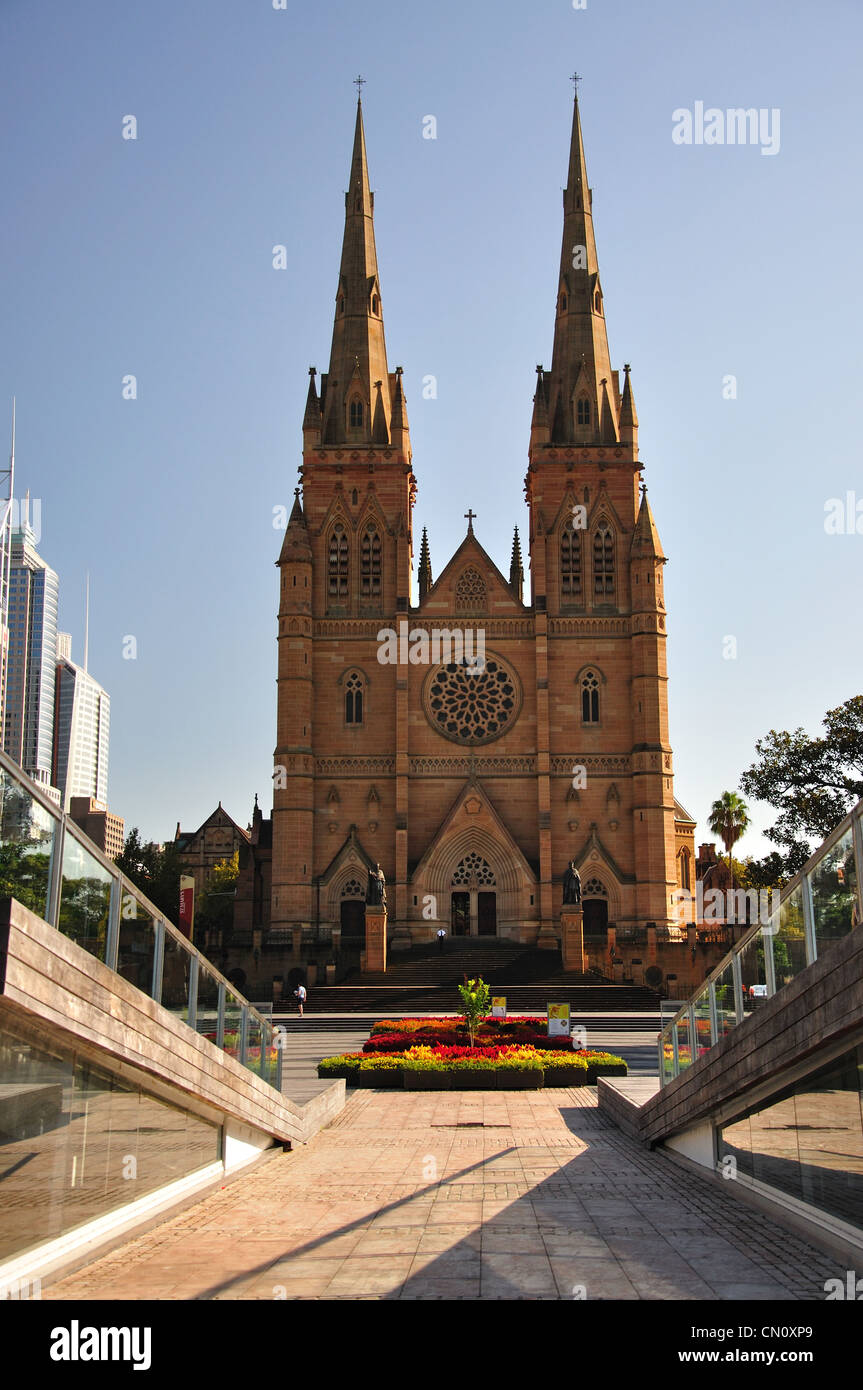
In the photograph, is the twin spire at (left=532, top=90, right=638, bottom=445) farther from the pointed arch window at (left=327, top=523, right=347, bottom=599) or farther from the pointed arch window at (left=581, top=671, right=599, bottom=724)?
the pointed arch window at (left=581, top=671, right=599, bottom=724)

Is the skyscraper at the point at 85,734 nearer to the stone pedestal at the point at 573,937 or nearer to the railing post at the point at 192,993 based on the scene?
the stone pedestal at the point at 573,937

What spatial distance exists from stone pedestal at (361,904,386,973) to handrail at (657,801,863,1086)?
30694mm

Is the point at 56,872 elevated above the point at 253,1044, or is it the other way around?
the point at 56,872

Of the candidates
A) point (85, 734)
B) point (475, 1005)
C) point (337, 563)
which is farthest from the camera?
point (85, 734)

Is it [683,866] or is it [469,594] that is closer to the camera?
[469,594]

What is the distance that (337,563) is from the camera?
55062 mm

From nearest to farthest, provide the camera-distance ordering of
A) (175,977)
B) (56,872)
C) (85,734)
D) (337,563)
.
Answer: (56,872) → (175,977) → (337,563) → (85,734)

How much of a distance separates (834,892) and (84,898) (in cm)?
531

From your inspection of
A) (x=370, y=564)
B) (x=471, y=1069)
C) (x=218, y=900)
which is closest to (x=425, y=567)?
(x=370, y=564)

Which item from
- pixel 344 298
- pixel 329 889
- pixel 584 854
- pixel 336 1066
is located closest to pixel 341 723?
pixel 329 889

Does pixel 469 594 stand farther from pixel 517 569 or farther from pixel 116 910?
pixel 116 910

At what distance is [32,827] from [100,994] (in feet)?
5.37

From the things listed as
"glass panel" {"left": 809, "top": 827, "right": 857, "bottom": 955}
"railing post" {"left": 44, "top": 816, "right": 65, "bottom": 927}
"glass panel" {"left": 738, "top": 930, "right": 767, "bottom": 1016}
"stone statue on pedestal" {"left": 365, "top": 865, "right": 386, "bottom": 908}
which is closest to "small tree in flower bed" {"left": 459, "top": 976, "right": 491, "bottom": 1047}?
"glass panel" {"left": 738, "top": 930, "right": 767, "bottom": 1016}
